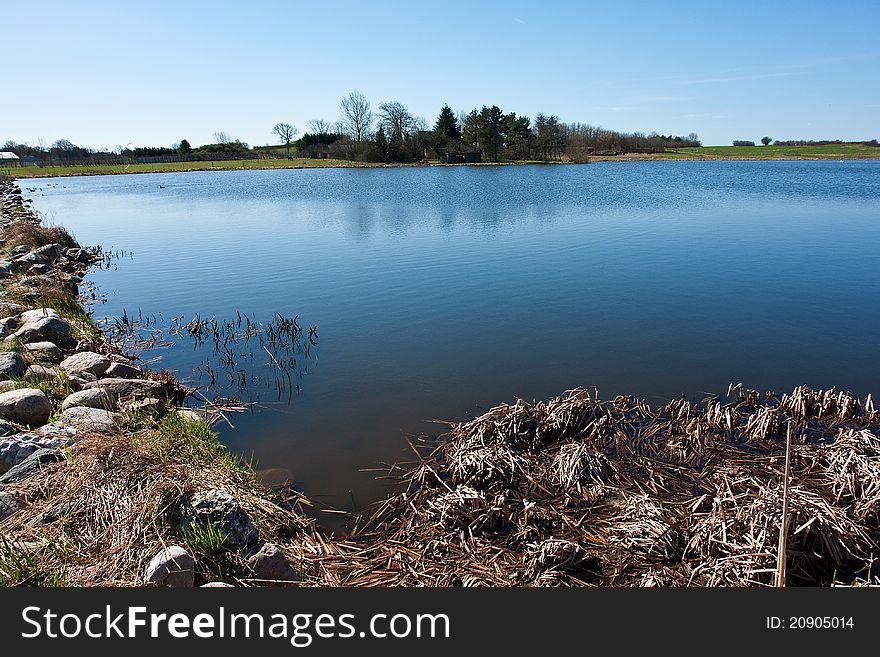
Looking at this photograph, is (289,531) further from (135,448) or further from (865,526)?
(865,526)

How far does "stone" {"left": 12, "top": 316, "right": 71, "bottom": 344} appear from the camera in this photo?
A: 1076 cm

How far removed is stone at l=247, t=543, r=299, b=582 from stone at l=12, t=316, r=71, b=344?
8677 millimetres

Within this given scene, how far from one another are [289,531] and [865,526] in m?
6.42

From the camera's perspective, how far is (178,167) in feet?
340

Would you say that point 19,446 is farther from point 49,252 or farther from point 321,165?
point 321,165

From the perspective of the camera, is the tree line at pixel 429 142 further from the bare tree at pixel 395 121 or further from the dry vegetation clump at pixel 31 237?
the dry vegetation clump at pixel 31 237

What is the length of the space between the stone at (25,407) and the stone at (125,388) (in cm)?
93

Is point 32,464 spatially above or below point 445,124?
below

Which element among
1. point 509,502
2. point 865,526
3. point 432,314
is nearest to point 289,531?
point 509,502

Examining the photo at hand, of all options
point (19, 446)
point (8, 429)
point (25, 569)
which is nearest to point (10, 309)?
point (8, 429)

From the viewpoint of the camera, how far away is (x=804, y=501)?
18.9 ft

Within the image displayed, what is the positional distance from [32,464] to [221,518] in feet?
8.80

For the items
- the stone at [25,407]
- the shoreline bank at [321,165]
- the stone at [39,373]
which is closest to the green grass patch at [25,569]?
the stone at [25,407]

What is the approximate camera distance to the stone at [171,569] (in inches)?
179
